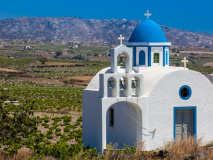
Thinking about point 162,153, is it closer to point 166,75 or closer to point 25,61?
point 166,75

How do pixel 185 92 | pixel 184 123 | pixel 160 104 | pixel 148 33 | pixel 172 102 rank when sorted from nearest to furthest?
pixel 160 104
pixel 172 102
pixel 185 92
pixel 184 123
pixel 148 33

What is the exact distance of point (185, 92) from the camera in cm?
1656

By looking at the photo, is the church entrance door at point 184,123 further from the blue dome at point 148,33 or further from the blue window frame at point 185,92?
the blue dome at point 148,33

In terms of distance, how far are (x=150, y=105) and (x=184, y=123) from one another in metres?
1.78

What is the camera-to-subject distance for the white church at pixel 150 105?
15.7 metres

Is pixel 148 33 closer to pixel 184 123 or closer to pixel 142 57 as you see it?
pixel 142 57

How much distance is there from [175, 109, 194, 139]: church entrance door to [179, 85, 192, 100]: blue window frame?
581 mm

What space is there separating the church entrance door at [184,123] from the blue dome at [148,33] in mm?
4239

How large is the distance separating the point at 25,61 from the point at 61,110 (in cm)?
6948

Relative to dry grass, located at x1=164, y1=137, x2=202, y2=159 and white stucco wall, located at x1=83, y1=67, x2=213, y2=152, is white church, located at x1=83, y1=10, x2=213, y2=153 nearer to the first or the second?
white stucco wall, located at x1=83, y1=67, x2=213, y2=152

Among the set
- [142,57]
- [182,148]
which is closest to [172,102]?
[182,148]

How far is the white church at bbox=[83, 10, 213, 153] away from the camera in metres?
15.7

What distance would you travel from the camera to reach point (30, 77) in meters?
76.9

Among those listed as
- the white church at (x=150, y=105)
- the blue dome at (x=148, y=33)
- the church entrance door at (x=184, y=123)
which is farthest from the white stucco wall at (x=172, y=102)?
the blue dome at (x=148, y=33)
